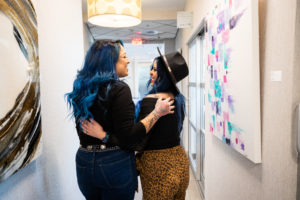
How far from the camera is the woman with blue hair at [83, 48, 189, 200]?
118 cm

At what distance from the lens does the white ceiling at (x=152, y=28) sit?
4223 mm

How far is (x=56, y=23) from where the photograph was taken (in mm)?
1828

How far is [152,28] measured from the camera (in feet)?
17.9

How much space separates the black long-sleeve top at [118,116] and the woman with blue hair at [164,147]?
109 mm

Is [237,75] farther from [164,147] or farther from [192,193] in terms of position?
[192,193]

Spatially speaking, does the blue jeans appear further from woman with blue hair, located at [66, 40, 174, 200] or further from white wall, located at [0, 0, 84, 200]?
white wall, located at [0, 0, 84, 200]

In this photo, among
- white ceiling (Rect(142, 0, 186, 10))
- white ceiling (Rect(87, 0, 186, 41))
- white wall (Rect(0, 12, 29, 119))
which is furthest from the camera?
white ceiling (Rect(87, 0, 186, 41))

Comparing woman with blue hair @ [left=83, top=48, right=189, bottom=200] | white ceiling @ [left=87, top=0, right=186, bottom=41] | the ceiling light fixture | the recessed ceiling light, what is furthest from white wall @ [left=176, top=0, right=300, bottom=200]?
the recessed ceiling light

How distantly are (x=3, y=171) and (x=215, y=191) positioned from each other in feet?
5.38

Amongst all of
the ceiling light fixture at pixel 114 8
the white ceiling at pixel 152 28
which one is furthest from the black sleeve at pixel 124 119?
the white ceiling at pixel 152 28

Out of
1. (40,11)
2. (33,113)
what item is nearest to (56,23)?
(40,11)

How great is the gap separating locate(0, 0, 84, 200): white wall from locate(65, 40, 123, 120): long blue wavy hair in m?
0.52

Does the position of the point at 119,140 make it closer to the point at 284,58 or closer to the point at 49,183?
the point at 284,58

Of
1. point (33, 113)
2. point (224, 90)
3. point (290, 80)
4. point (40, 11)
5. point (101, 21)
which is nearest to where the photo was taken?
point (290, 80)
